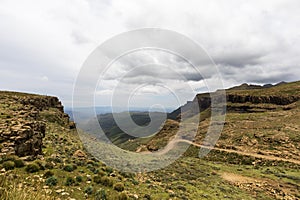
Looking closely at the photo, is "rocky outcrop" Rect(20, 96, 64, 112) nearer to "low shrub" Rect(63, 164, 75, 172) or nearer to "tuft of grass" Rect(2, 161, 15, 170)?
"low shrub" Rect(63, 164, 75, 172)

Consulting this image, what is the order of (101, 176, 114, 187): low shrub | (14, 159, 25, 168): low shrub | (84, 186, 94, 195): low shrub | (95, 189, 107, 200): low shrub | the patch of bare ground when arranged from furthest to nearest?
the patch of bare ground < (101, 176, 114, 187): low shrub < (14, 159, 25, 168): low shrub < (84, 186, 94, 195): low shrub < (95, 189, 107, 200): low shrub

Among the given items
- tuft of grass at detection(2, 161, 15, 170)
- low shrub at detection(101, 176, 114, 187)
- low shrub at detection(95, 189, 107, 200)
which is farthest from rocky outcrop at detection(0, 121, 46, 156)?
low shrub at detection(95, 189, 107, 200)

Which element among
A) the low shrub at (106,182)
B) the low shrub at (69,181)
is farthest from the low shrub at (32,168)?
the low shrub at (106,182)

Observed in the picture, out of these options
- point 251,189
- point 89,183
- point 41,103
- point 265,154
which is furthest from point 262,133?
point 41,103

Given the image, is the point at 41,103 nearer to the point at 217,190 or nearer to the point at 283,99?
the point at 217,190

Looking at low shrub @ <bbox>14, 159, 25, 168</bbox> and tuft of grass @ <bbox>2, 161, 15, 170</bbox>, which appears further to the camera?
low shrub @ <bbox>14, 159, 25, 168</bbox>

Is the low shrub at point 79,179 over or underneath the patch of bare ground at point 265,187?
over

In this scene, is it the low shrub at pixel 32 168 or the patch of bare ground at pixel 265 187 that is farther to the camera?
the patch of bare ground at pixel 265 187

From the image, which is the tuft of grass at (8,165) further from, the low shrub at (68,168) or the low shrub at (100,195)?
the low shrub at (100,195)

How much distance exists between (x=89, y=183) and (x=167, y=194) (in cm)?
562

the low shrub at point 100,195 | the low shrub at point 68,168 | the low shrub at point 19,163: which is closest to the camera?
the low shrub at point 100,195

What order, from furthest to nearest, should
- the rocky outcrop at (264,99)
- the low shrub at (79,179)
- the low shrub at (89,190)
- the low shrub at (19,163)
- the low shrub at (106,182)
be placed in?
the rocky outcrop at (264,99) < the low shrub at (106,182) < the low shrub at (79,179) < the low shrub at (19,163) < the low shrub at (89,190)

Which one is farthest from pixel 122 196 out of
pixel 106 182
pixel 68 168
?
pixel 68 168

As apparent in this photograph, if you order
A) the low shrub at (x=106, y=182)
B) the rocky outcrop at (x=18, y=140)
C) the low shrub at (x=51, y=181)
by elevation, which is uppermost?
Answer: the rocky outcrop at (x=18, y=140)
